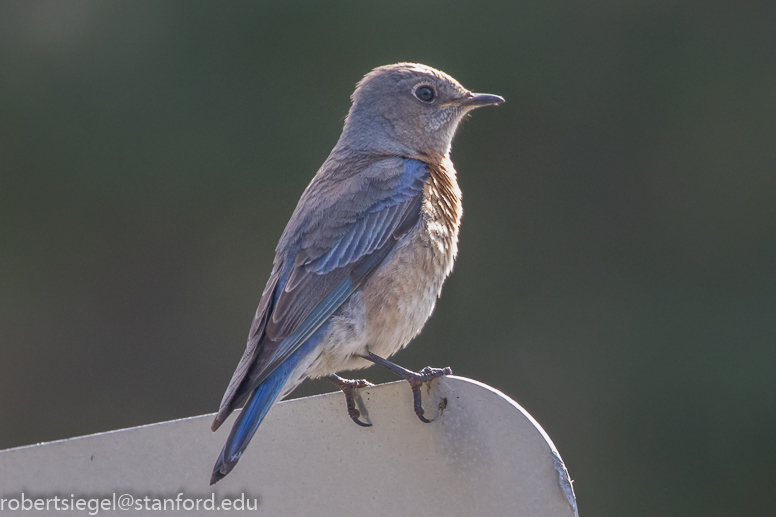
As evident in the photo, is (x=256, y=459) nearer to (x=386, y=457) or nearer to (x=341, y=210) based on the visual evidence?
(x=386, y=457)

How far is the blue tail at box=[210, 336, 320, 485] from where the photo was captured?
201 centimetres

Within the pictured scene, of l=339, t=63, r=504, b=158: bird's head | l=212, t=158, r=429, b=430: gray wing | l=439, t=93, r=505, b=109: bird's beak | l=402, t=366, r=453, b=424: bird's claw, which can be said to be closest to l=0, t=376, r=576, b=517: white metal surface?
l=402, t=366, r=453, b=424: bird's claw

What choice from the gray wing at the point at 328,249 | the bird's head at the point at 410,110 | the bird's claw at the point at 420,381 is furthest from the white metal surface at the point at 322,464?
the bird's head at the point at 410,110

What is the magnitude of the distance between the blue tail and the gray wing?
38mm

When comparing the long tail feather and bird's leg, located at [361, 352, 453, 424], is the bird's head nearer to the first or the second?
bird's leg, located at [361, 352, 453, 424]

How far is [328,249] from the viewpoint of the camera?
2.79 m

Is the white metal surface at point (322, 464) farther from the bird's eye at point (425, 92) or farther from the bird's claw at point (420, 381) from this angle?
the bird's eye at point (425, 92)

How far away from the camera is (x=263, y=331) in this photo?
258 cm

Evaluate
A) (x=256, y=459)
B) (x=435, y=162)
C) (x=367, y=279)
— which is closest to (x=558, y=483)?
(x=256, y=459)

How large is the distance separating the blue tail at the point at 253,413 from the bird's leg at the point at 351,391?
176mm

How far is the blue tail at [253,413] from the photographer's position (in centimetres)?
201

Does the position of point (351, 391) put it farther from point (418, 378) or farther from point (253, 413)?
point (253, 413)

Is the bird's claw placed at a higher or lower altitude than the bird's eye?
lower

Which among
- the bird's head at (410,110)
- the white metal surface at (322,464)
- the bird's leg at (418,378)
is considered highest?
the bird's head at (410,110)
